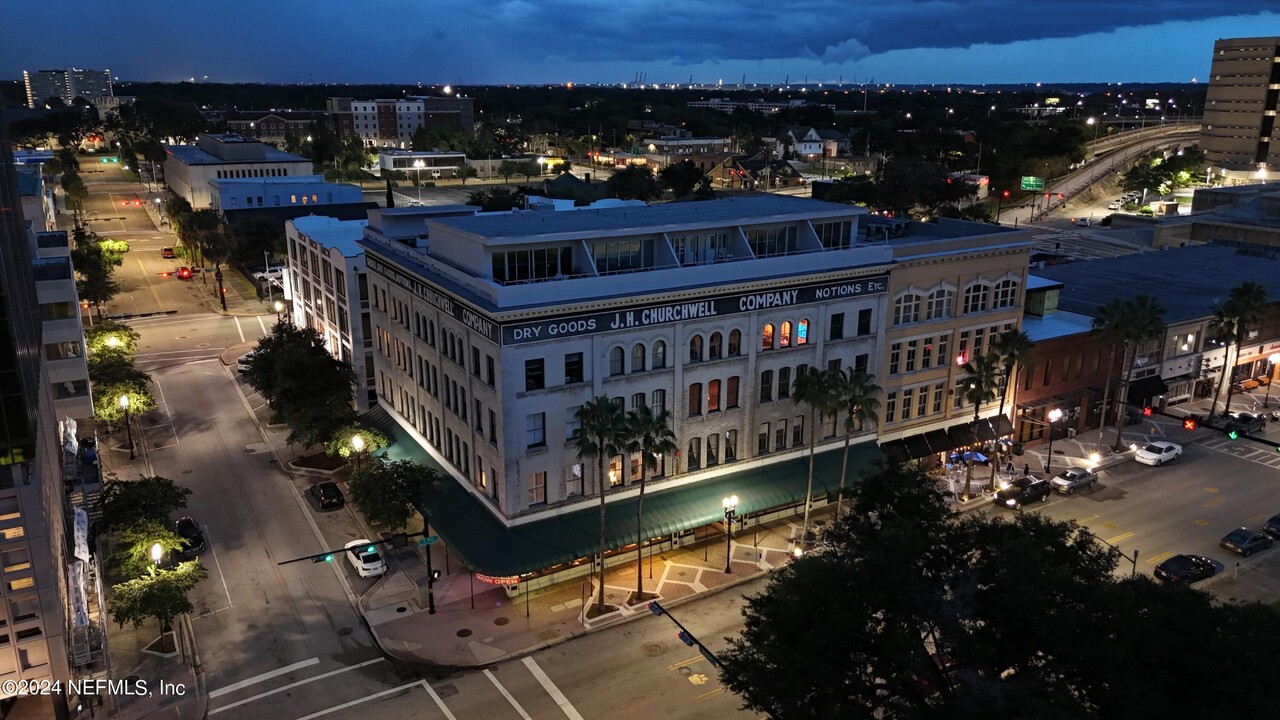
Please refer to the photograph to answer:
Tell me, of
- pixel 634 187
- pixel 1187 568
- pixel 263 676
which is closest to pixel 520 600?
pixel 263 676

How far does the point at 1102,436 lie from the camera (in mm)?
67375

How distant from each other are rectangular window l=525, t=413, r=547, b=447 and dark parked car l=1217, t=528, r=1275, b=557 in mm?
39353

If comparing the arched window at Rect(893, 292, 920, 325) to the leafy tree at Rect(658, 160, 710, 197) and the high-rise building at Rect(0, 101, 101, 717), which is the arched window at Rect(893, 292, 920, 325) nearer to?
the high-rise building at Rect(0, 101, 101, 717)

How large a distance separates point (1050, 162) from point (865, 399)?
177 m

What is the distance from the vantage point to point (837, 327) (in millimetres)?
53094

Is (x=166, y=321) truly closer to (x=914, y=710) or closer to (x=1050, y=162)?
(x=914, y=710)

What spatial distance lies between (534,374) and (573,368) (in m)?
2.20

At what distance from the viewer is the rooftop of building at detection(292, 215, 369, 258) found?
63.9 meters

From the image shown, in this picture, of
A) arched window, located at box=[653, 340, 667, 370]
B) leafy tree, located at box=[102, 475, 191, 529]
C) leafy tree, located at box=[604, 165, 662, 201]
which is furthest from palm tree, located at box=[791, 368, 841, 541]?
leafy tree, located at box=[604, 165, 662, 201]

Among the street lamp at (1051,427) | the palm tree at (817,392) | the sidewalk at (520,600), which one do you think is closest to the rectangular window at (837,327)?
the palm tree at (817,392)

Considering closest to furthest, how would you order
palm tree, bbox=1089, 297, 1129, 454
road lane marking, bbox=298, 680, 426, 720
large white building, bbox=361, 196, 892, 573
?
road lane marking, bbox=298, 680, 426, 720
large white building, bbox=361, 196, 892, 573
palm tree, bbox=1089, 297, 1129, 454

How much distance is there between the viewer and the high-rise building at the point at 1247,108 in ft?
626

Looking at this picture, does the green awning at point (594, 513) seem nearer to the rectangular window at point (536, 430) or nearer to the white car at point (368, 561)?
the white car at point (368, 561)

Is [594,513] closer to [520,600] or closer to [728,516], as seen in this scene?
Answer: [520,600]
